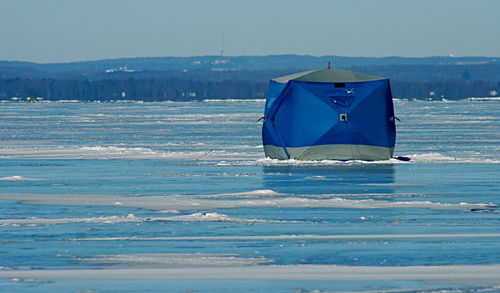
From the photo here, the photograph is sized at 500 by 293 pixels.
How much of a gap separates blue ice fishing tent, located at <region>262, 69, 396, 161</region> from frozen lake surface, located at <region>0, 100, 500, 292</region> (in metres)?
0.58

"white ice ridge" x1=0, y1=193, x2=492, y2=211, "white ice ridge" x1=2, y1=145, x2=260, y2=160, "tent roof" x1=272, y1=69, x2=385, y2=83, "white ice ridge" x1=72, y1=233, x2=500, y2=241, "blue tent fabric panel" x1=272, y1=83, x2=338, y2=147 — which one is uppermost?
"tent roof" x1=272, y1=69, x2=385, y2=83

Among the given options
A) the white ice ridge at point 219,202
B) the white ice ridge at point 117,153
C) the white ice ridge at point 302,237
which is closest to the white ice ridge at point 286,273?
the white ice ridge at point 302,237

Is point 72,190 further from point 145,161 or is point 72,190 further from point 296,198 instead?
point 145,161

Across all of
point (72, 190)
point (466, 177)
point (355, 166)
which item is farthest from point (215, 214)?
point (355, 166)

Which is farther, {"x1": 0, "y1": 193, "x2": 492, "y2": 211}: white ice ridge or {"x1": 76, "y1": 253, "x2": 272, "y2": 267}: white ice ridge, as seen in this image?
{"x1": 0, "y1": 193, "x2": 492, "y2": 211}: white ice ridge

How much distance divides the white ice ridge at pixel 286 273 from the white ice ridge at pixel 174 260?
291 millimetres

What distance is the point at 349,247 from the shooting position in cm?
1555

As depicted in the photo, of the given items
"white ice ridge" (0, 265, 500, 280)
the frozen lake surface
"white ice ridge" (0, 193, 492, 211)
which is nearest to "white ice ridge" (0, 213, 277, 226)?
the frozen lake surface

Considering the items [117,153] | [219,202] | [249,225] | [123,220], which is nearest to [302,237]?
[249,225]

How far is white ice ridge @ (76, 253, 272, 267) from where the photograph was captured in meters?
14.3

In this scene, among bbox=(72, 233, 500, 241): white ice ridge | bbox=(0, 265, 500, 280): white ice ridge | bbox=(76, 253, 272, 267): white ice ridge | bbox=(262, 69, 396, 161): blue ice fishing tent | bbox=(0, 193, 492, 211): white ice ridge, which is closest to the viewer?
bbox=(0, 265, 500, 280): white ice ridge

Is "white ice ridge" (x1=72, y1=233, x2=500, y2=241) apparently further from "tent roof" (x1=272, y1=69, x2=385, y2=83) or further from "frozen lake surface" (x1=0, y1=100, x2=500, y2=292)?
"tent roof" (x1=272, y1=69, x2=385, y2=83)

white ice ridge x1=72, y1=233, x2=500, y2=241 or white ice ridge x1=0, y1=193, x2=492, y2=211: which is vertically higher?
white ice ridge x1=72, y1=233, x2=500, y2=241

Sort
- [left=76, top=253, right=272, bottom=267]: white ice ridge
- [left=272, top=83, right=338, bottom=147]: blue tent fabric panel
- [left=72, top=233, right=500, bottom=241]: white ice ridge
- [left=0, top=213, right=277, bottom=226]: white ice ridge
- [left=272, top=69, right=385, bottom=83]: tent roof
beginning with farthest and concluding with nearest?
1. [left=272, top=69, right=385, bottom=83]: tent roof
2. [left=272, top=83, right=338, bottom=147]: blue tent fabric panel
3. [left=0, top=213, right=277, bottom=226]: white ice ridge
4. [left=72, top=233, right=500, bottom=241]: white ice ridge
5. [left=76, top=253, right=272, bottom=267]: white ice ridge
